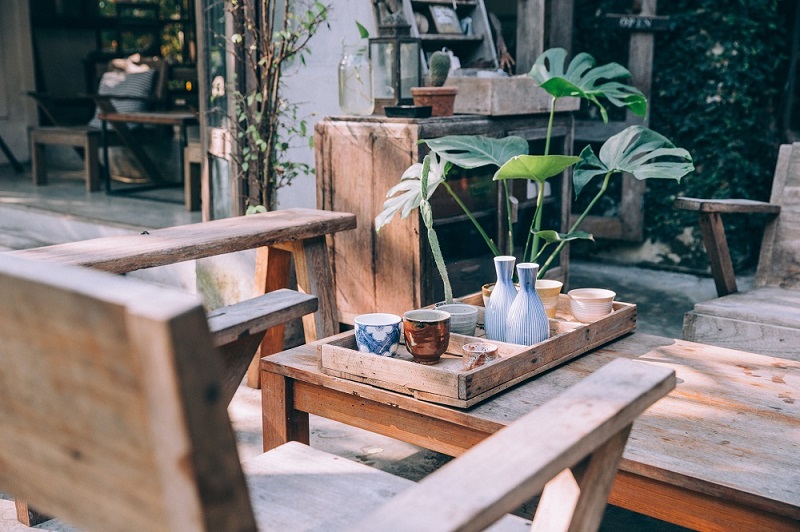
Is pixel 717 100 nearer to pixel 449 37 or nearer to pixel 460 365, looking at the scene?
pixel 449 37

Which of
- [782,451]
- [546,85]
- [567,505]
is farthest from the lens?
[546,85]

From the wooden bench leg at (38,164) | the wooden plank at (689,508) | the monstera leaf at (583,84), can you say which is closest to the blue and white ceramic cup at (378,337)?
the wooden plank at (689,508)

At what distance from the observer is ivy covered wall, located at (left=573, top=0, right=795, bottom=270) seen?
4852 millimetres

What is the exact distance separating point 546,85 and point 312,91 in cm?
176

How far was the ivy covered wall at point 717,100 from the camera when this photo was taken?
15.9 feet

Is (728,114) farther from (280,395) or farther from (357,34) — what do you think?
(280,395)

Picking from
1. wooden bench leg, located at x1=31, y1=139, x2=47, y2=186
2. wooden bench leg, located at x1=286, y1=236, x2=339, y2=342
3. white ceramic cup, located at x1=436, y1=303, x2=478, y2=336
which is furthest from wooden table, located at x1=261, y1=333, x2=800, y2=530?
wooden bench leg, located at x1=31, y1=139, x2=47, y2=186

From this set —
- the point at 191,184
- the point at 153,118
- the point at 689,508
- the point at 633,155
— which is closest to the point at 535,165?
the point at 633,155

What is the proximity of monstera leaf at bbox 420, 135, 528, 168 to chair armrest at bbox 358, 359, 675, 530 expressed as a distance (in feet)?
4.36

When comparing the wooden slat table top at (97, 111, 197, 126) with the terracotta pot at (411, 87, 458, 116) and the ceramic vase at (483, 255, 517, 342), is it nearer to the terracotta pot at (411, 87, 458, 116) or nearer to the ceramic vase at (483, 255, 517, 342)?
the terracotta pot at (411, 87, 458, 116)

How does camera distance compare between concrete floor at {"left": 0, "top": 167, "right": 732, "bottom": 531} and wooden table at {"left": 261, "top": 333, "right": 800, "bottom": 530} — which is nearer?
wooden table at {"left": 261, "top": 333, "right": 800, "bottom": 530}

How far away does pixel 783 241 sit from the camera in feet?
10.7

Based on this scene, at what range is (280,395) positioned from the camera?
2.03 m

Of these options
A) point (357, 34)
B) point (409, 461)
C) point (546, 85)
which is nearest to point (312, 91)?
point (357, 34)
